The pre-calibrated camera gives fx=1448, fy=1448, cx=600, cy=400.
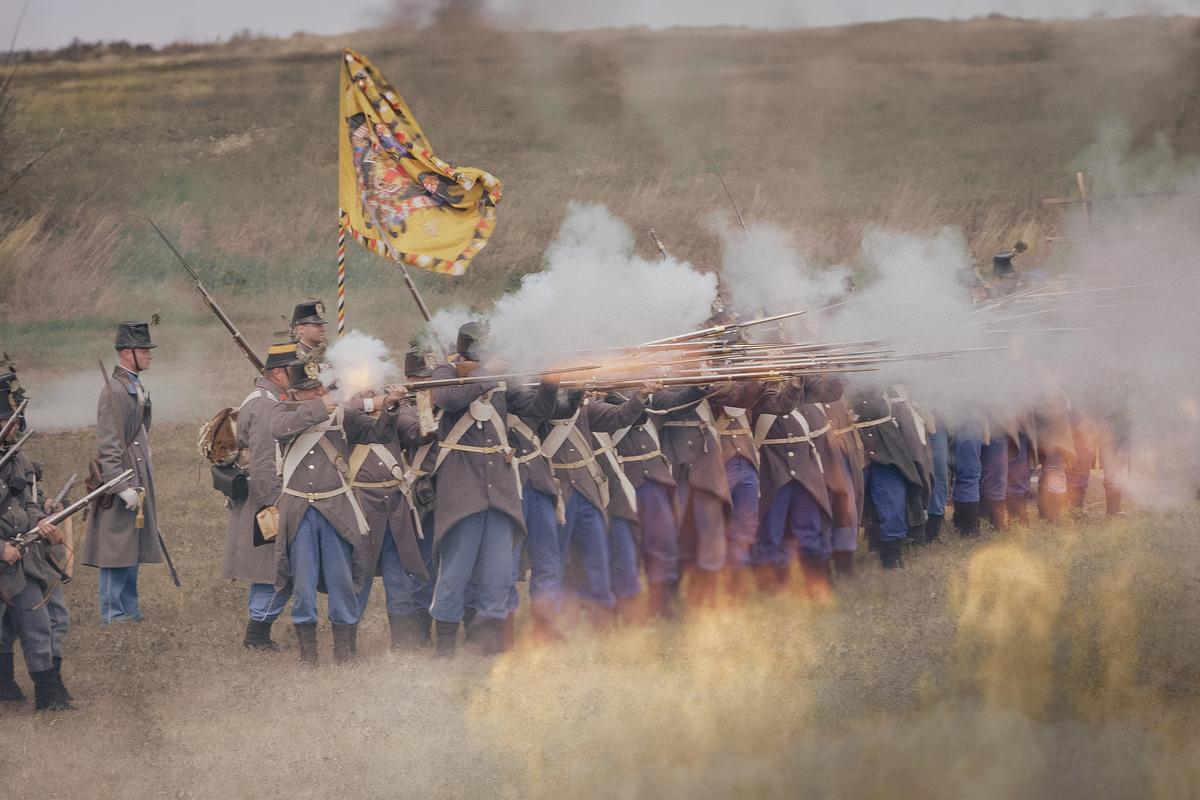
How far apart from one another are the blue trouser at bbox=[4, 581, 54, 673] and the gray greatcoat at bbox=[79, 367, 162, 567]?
1209mm

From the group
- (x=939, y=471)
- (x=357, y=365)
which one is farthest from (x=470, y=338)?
(x=939, y=471)

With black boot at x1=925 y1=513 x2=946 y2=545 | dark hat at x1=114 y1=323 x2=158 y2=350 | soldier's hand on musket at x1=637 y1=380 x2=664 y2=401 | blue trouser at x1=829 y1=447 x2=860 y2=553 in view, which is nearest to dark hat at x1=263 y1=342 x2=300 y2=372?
dark hat at x1=114 y1=323 x2=158 y2=350

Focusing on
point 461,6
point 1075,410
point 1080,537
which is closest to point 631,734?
point 1080,537

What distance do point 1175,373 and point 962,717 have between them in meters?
4.82

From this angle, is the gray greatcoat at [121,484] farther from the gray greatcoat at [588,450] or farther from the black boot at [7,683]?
the gray greatcoat at [588,450]

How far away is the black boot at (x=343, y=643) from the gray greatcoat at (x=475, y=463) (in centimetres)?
80

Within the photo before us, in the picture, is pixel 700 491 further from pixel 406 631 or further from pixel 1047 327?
pixel 1047 327

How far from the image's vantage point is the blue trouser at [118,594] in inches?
413

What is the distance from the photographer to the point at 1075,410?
505 inches

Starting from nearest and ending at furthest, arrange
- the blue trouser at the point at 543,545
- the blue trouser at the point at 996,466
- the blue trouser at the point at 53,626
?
the blue trouser at the point at 53,626 < the blue trouser at the point at 543,545 < the blue trouser at the point at 996,466

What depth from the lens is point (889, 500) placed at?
37.2 feet

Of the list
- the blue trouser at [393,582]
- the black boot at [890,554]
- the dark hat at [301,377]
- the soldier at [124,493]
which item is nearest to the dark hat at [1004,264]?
Result: the black boot at [890,554]

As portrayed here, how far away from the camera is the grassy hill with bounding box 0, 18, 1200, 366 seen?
23078 millimetres

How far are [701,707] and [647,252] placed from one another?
15.1 m
